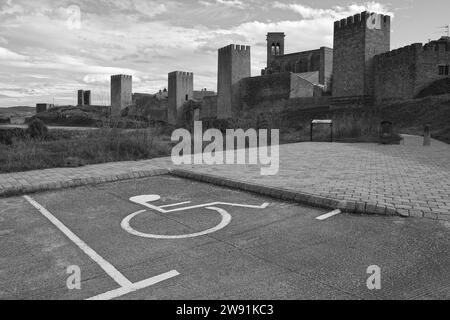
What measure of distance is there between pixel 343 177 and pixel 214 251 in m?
4.26

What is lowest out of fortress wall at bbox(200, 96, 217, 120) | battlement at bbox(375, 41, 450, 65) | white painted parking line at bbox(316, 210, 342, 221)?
white painted parking line at bbox(316, 210, 342, 221)

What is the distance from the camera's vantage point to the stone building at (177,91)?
61.4 meters

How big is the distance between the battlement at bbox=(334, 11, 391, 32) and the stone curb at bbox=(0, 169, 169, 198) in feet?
102

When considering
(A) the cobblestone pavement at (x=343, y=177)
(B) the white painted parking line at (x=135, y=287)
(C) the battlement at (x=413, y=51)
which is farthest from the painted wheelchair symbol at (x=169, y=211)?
(C) the battlement at (x=413, y=51)

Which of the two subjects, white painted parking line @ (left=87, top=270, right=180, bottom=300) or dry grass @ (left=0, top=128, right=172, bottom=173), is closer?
white painted parking line @ (left=87, top=270, right=180, bottom=300)

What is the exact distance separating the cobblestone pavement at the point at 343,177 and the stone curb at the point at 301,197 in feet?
0.05

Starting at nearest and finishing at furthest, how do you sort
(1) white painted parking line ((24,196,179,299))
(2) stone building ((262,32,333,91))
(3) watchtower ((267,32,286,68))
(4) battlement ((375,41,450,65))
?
(1) white painted parking line ((24,196,179,299)), (4) battlement ((375,41,450,65)), (2) stone building ((262,32,333,91)), (3) watchtower ((267,32,286,68))

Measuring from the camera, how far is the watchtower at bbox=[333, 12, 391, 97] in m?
34.9

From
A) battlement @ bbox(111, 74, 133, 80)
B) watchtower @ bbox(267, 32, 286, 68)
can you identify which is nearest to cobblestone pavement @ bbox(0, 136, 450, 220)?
battlement @ bbox(111, 74, 133, 80)

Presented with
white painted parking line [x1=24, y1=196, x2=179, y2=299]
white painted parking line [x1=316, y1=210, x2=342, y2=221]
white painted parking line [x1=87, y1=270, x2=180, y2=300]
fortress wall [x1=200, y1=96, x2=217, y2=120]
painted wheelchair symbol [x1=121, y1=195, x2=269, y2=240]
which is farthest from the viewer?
fortress wall [x1=200, y1=96, x2=217, y2=120]

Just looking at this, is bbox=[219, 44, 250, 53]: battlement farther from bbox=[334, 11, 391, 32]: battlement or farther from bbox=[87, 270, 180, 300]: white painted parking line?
→ bbox=[87, 270, 180, 300]: white painted parking line

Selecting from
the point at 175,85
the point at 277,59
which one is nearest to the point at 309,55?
the point at 277,59

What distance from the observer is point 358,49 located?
3556 cm
